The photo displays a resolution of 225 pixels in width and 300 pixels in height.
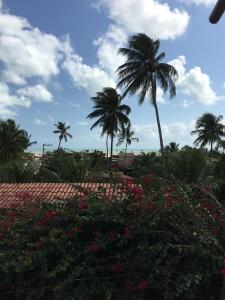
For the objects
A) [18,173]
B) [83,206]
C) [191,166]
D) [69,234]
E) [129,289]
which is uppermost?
[191,166]

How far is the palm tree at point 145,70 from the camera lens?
125 ft

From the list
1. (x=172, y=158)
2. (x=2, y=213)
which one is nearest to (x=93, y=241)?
(x=2, y=213)

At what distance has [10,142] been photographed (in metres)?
49.1

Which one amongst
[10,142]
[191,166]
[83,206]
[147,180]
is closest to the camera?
[83,206]

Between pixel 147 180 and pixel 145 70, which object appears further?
pixel 145 70

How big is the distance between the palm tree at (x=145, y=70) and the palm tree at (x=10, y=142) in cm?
1654

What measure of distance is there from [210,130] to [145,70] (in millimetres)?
25108

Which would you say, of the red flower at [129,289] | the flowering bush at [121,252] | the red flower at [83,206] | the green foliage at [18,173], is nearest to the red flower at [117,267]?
the flowering bush at [121,252]

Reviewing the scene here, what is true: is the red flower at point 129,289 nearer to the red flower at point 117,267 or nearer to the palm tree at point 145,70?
the red flower at point 117,267

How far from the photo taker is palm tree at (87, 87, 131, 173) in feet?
168

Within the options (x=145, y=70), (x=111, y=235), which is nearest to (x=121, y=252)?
(x=111, y=235)

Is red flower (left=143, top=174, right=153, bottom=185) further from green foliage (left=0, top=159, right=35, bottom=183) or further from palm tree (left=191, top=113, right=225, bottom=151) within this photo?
palm tree (left=191, top=113, right=225, bottom=151)

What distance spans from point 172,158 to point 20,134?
3333cm

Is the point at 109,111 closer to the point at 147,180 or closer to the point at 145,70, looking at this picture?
the point at 145,70
